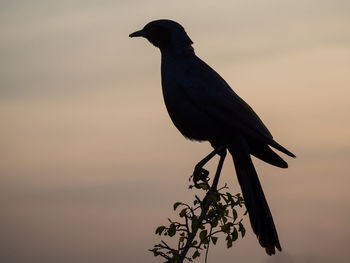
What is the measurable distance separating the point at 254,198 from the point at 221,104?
1235mm

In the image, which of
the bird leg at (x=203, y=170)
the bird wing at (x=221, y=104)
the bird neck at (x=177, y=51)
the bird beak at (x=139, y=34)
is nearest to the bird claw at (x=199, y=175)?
the bird leg at (x=203, y=170)

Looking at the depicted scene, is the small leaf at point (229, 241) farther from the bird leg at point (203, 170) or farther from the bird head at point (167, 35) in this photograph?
the bird head at point (167, 35)

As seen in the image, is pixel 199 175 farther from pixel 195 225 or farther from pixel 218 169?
pixel 195 225

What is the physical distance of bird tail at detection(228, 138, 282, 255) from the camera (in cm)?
620

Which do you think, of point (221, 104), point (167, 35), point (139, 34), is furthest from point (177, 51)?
point (221, 104)

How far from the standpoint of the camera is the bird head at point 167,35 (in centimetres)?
698

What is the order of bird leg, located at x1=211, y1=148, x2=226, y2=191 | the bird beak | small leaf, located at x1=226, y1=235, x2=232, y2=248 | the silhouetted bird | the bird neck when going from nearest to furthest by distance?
small leaf, located at x1=226, y1=235, x2=232, y2=248 < bird leg, located at x1=211, y1=148, x2=226, y2=191 < the silhouetted bird < the bird neck < the bird beak

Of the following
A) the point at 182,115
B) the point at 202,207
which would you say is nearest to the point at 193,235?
the point at 202,207

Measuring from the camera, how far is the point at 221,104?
6.62m

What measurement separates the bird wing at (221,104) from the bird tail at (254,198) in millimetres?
239

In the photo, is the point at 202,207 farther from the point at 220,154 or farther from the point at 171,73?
the point at 171,73

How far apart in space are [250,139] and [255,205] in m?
0.94

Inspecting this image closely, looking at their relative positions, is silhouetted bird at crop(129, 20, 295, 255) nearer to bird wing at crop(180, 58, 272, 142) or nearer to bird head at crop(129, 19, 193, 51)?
bird wing at crop(180, 58, 272, 142)

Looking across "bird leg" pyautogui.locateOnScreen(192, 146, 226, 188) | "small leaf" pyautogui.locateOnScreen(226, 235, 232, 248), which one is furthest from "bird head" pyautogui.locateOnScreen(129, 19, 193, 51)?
"small leaf" pyautogui.locateOnScreen(226, 235, 232, 248)
